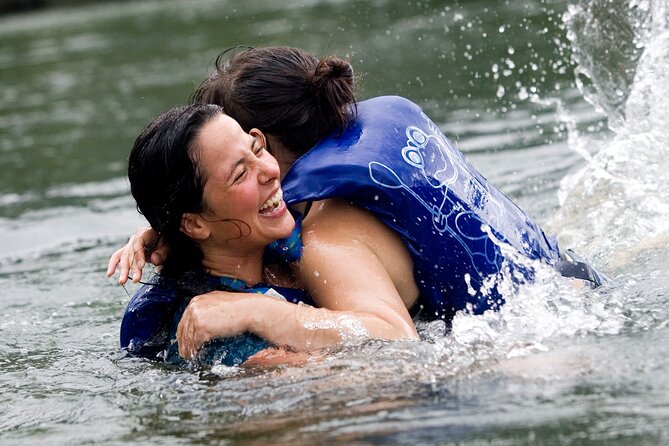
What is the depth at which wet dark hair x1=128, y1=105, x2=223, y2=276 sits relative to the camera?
4039 mm

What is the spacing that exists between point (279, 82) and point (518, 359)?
1.37m

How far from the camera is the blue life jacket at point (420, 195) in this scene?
4.22m

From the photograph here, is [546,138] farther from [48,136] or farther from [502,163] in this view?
[48,136]

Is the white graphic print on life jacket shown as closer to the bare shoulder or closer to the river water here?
the bare shoulder

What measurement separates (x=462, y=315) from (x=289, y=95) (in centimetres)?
106

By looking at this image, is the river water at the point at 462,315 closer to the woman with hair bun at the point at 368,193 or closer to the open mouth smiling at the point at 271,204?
the woman with hair bun at the point at 368,193

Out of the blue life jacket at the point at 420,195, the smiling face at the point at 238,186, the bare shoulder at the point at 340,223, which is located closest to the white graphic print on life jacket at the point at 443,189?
the blue life jacket at the point at 420,195

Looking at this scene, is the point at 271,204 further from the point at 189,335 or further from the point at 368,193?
the point at 189,335

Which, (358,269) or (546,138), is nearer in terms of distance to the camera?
(358,269)

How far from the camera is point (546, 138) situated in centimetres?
862

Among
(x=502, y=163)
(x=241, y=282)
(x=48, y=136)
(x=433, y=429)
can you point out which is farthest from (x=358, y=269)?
(x=48, y=136)

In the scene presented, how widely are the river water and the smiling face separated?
20.0 inches

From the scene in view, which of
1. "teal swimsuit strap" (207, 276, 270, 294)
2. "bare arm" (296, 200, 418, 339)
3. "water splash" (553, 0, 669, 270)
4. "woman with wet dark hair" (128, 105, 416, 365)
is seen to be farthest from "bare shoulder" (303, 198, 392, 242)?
"water splash" (553, 0, 669, 270)

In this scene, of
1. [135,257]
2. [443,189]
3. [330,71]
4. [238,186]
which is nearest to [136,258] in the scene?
[135,257]
